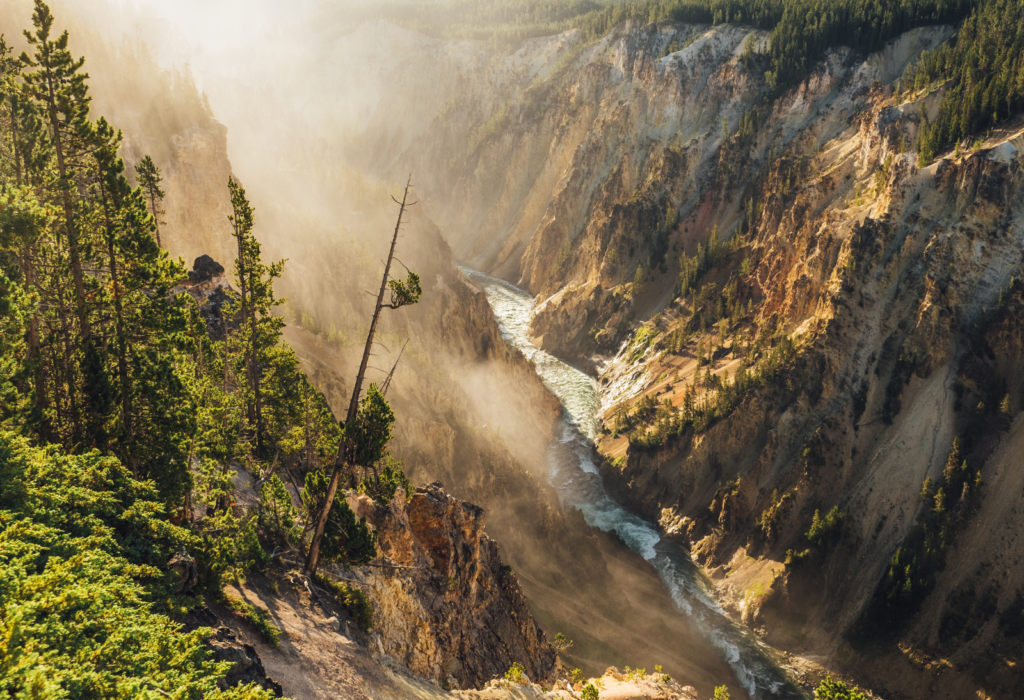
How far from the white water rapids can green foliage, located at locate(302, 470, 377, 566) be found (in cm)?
3720

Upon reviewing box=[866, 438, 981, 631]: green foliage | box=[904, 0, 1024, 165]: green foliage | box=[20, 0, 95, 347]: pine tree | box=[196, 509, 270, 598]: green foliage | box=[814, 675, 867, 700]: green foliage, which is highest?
box=[904, 0, 1024, 165]: green foliage

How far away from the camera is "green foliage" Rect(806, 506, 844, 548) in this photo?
55031 millimetres

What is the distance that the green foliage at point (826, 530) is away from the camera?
55.0 meters

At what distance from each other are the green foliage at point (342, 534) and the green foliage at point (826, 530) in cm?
4581

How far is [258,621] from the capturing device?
1708cm

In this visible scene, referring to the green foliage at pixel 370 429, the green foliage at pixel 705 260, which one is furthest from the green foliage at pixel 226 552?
the green foliage at pixel 705 260

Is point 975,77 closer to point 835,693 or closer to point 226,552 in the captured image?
point 835,693

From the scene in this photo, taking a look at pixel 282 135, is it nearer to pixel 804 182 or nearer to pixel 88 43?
pixel 88 43

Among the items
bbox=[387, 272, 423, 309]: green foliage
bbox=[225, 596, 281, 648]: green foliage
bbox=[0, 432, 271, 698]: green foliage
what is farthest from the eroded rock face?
bbox=[387, 272, 423, 309]: green foliage

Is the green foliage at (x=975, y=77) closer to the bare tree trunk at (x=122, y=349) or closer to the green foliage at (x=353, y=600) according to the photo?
the green foliage at (x=353, y=600)

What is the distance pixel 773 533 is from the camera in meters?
57.5

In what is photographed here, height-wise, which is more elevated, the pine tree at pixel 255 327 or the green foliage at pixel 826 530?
the pine tree at pixel 255 327

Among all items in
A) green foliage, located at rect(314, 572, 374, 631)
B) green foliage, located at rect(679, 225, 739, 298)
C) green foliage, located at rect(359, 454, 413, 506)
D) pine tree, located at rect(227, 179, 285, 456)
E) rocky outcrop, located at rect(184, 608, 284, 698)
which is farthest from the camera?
green foliage, located at rect(679, 225, 739, 298)

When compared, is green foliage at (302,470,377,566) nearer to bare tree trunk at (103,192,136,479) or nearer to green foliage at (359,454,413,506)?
green foliage at (359,454,413,506)
